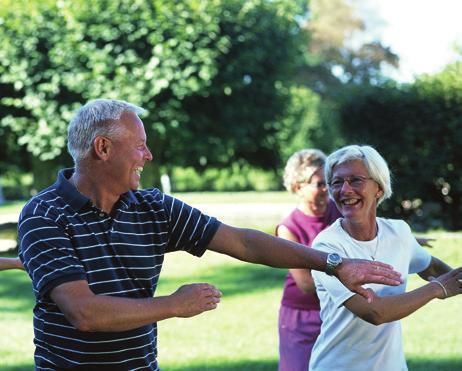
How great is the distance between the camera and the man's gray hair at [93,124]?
277 cm

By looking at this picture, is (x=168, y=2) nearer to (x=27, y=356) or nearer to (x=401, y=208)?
(x=401, y=208)

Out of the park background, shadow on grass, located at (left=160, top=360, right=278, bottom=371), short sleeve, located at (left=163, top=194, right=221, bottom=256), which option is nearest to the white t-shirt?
short sleeve, located at (left=163, top=194, right=221, bottom=256)

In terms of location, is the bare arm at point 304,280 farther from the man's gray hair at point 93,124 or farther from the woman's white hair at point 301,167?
the man's gray hair at point 93,124

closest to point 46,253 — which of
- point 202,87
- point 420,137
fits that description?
Result: point 202,87

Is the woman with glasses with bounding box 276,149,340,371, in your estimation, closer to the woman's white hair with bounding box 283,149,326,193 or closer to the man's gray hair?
the woman's white hair with bounding box 283,149,326,193

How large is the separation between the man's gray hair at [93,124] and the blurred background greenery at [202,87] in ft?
38.3

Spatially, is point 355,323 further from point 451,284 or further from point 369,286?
point 451,284

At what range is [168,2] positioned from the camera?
14.9 metres

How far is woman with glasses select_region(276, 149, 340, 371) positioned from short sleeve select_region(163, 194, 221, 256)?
1.25 m

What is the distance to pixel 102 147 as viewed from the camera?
9.09ft

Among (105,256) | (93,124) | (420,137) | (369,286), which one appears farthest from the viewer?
(420,137)

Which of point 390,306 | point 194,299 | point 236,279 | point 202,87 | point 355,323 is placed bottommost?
point 236,279

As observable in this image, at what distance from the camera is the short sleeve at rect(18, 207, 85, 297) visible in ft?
8.18

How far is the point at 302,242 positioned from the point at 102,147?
2.04 m
